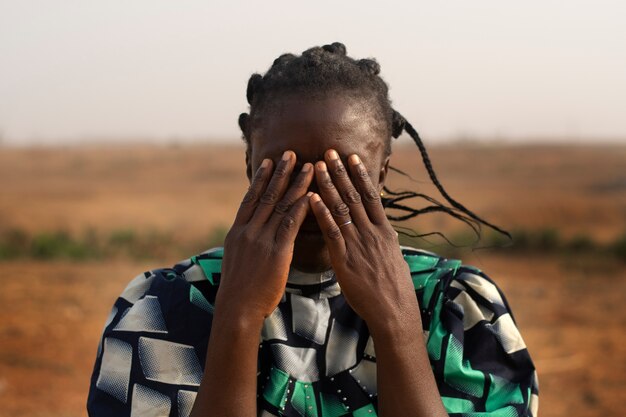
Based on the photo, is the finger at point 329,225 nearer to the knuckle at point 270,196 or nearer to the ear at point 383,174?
the knuckle at point 270,196

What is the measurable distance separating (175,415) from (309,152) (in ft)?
2.75

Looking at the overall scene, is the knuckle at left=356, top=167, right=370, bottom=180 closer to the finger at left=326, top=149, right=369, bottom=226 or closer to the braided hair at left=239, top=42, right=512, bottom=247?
the finger at left=326, top=149, right=369, bottom=226

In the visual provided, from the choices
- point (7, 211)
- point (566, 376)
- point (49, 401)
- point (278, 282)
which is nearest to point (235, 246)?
point (278, 282)

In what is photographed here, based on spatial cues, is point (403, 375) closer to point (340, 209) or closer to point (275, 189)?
point (340, 209)

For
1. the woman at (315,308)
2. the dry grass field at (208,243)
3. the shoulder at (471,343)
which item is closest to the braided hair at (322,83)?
the woman at (315,308)

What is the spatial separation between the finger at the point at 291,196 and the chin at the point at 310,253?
0.13m

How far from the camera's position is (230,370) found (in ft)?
7.01

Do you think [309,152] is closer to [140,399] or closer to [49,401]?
[140,399]

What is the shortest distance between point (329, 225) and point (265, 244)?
0.61 feet

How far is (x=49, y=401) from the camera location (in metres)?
7.06

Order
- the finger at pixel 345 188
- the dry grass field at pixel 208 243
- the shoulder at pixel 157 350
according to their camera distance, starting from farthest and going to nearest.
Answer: the dry grass field at pixel 208 243, the shoulder at pixel 157 350, the finger at pixel 345 188

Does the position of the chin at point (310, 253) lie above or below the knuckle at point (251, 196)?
below

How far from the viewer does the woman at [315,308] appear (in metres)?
2.19

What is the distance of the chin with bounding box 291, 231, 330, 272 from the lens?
237 cm
